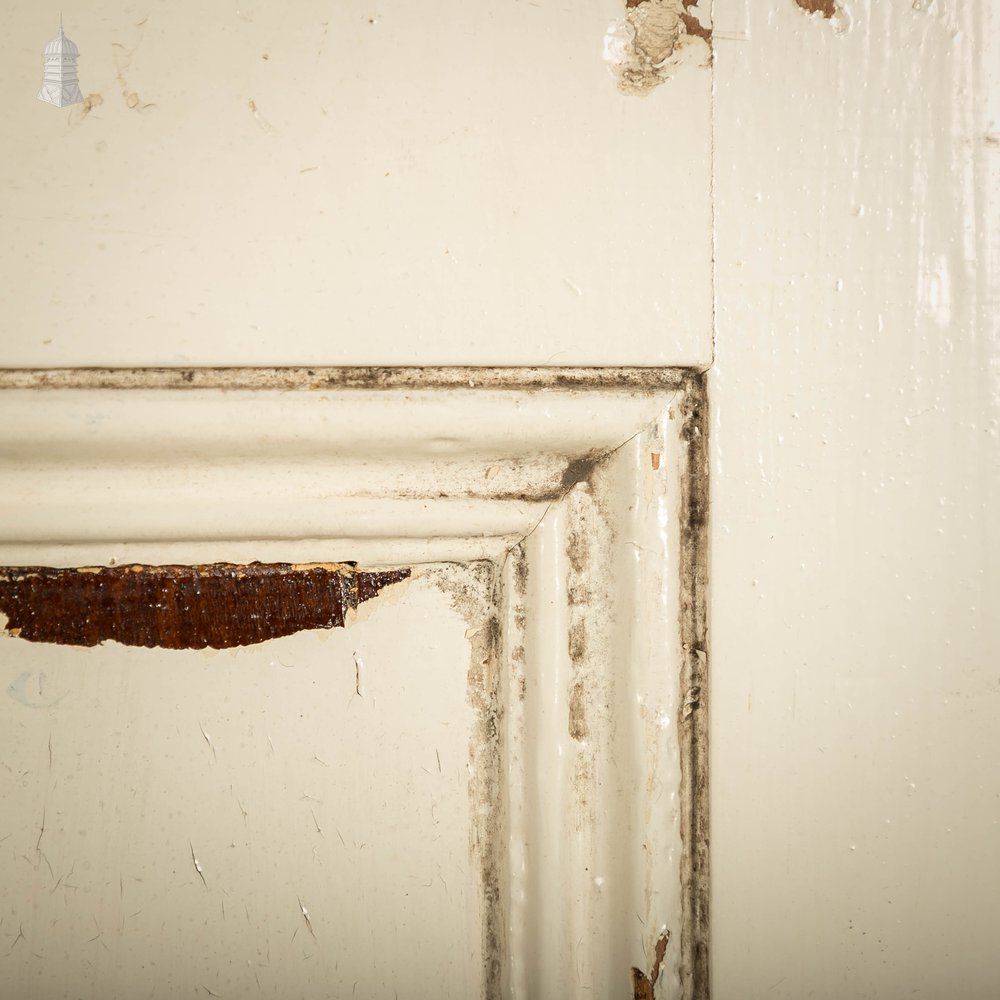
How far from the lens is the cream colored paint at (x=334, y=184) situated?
0.38 meters

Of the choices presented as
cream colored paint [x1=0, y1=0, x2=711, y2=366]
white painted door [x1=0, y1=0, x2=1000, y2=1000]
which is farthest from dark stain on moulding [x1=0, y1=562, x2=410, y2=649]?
cream colored paint [x1=0, y1=0, x2=711, y2=366]

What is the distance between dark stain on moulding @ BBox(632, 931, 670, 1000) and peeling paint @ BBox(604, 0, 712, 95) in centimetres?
53

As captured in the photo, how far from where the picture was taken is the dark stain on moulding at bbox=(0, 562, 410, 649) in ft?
1.31

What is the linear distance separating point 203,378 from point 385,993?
407mm

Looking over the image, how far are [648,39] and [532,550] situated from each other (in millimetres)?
325

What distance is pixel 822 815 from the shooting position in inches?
16.0

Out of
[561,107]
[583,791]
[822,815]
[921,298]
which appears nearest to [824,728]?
[822,815]

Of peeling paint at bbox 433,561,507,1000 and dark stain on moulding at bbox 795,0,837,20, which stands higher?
dark stain on moulding at bbox 795,0,837,20

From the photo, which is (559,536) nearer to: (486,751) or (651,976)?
(486,751)

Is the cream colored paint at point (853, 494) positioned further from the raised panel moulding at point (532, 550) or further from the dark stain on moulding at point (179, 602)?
the dark stain on moulding at point (179, 602)

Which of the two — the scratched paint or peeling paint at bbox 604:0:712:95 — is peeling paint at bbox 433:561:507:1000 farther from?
peeling paint at bbox 604:0:712:95

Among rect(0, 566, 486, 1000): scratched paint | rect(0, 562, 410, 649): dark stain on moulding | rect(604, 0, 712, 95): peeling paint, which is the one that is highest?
rect(604, 0, 712, 95): peeling paint

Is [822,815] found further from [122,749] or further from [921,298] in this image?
[122,749]

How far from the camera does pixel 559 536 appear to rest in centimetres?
41
